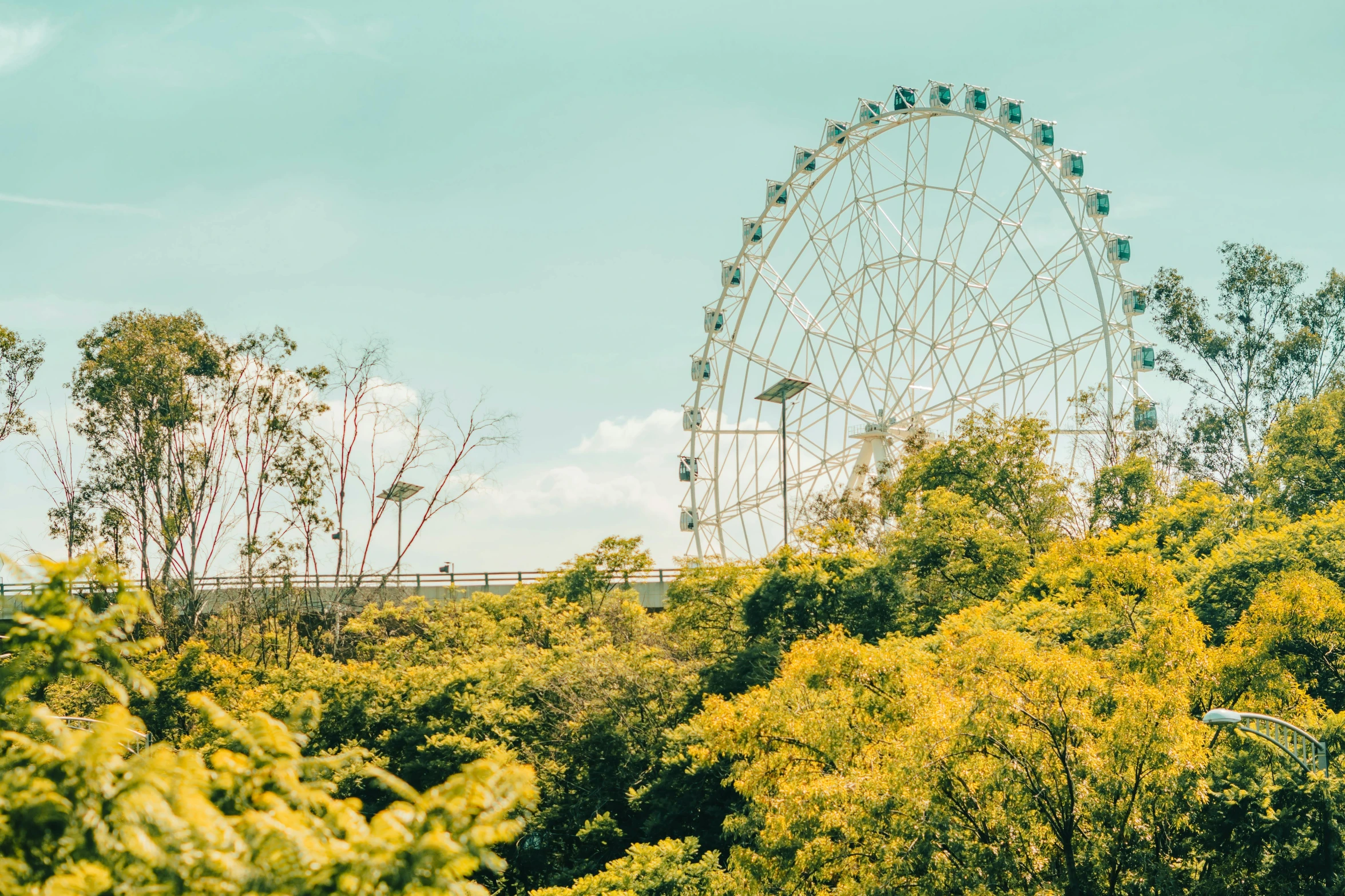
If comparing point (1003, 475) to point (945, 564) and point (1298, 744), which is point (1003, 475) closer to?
point (945, 564)

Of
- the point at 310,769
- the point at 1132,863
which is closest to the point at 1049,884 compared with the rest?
the point at 1132,863

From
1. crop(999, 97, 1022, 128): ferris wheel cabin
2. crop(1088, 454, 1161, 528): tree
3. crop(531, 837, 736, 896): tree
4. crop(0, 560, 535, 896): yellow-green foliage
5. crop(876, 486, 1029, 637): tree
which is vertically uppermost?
crop(999, 97, 1022, 128): ferris wheel cabin

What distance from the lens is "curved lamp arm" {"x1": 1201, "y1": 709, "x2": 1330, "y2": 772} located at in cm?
1360

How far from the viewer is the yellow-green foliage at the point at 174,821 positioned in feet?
19.2

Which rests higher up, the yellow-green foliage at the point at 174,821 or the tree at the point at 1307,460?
the tree at the point at 1307,460

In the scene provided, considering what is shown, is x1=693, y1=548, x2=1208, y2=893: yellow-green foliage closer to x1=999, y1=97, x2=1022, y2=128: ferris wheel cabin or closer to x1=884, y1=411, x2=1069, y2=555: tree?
x1=884, y1=411, x2=1069, y2=555: tree

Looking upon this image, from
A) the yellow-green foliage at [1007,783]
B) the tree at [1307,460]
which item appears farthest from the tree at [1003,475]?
the yellow-green foliage at [1007,783]

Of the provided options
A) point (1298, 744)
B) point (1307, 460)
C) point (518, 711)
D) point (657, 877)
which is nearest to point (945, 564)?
point (1307, 460)

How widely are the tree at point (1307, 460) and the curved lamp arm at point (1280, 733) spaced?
16.9 m

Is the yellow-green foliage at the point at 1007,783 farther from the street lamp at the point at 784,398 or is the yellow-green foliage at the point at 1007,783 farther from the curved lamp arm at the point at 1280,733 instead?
the street lamp at the point at 784,398

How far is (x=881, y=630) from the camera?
31078mm

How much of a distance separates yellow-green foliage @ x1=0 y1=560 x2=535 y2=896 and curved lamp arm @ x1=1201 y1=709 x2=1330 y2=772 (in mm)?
10106

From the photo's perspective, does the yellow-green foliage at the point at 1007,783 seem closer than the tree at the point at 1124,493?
Yes

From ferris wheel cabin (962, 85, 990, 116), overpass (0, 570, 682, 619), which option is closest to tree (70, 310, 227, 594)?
overpass (0, 570, 682, 619)
